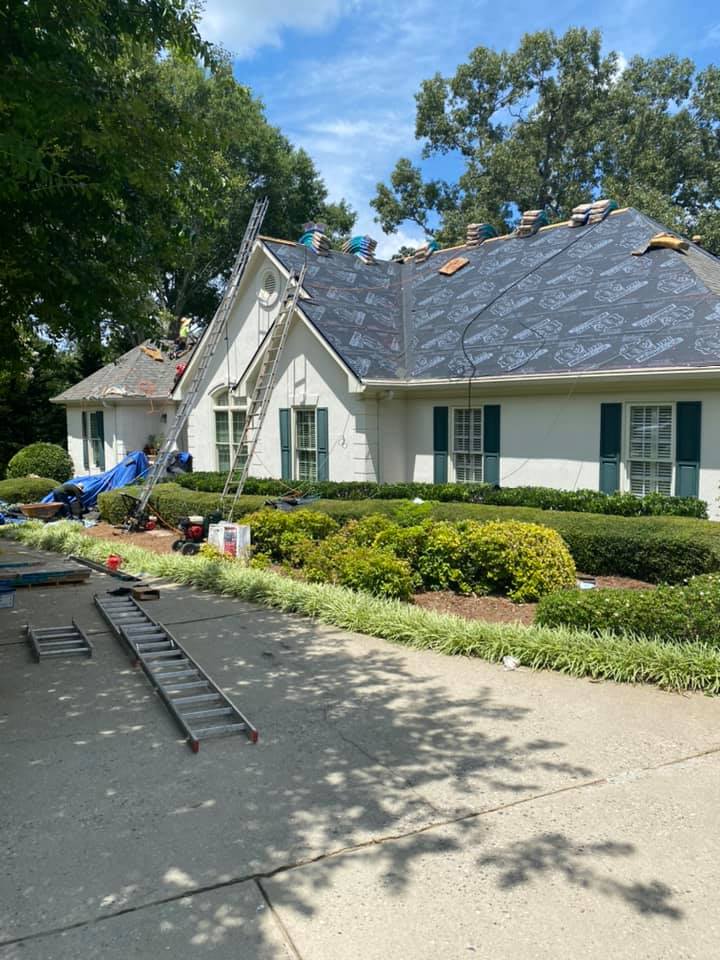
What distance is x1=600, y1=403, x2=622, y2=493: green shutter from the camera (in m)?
12.9

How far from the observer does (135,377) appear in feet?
82.6

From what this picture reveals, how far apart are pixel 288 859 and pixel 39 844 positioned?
1.38m

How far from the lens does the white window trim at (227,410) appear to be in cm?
1909

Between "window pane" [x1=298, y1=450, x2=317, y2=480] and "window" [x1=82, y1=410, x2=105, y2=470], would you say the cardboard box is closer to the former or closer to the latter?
"window pane" [x1=298, y1=450, x2=317, y2=480]

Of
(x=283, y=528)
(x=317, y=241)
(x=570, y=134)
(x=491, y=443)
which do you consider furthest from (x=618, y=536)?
(x=570, y=134)

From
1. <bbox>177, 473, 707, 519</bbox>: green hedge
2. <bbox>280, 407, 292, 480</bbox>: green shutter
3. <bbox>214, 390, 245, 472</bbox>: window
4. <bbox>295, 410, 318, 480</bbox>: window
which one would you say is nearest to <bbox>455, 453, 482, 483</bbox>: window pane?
<bbox>177, 473, 707, 519</bbox>: green hedge

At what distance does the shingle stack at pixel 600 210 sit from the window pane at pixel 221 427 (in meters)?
10.3

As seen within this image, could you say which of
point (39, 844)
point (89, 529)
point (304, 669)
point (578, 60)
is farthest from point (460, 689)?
point (578, 60)

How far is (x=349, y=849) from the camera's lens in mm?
3996

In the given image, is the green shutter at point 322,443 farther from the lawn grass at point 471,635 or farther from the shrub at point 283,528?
the lawn grass at point 471,635

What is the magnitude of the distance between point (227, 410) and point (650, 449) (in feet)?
35.5

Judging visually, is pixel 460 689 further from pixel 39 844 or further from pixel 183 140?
pixel 183 140

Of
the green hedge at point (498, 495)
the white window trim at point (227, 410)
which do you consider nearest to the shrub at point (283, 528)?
the green hedge at point (498, 495)

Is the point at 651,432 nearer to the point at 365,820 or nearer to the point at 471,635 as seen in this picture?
the point at 471,635
